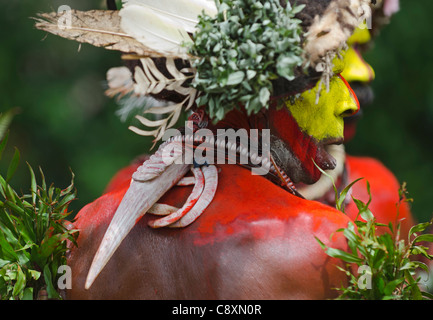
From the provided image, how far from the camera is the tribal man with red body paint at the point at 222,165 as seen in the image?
38.7 inches

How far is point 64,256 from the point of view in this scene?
1.17 meters

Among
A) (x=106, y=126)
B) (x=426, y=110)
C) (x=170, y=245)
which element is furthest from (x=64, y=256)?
(x=426, y=110)

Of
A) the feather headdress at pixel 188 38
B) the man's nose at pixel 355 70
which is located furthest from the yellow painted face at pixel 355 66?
the feather headdress at pixel 188 38

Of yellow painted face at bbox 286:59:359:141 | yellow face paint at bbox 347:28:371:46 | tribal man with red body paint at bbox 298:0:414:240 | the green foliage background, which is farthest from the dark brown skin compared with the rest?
the green foliage background

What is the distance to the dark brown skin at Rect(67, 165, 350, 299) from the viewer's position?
0.99 metres

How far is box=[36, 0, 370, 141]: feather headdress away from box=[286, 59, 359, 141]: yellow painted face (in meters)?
0.10

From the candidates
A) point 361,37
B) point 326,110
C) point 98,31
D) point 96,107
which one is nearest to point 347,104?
point 326,110

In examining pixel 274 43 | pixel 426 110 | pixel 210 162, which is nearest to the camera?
pixel 274 43

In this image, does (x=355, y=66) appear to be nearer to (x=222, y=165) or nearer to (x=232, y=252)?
(x=222, y=165)

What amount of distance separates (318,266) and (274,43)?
1.21 ft

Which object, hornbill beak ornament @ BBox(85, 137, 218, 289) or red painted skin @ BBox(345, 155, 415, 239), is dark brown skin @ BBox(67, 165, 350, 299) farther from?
red painted skin @ BBox(345, 155, 415, 239)

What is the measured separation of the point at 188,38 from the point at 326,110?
1.00 feet

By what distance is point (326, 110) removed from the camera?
1.16m
